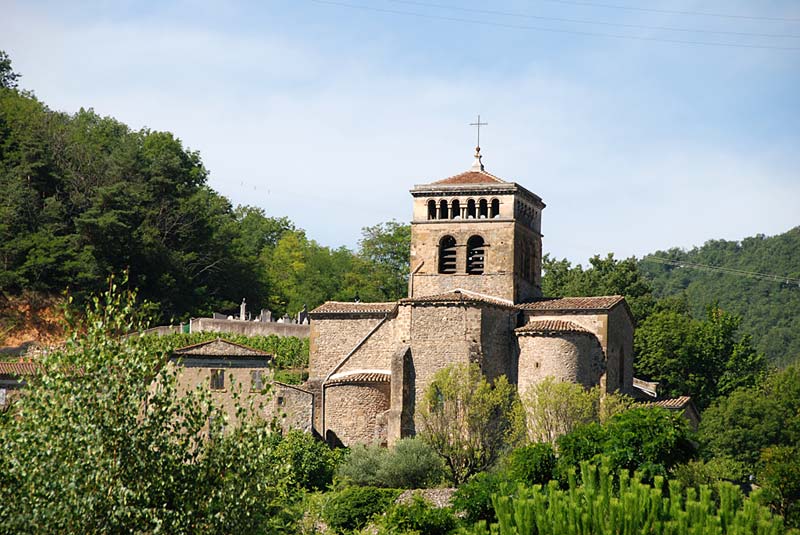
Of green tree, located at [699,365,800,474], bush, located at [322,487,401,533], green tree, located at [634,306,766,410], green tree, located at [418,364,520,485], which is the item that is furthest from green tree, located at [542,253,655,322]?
bush, located at [322,487,401,533]

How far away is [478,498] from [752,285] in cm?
10616

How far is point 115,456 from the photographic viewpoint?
22672 millimetres

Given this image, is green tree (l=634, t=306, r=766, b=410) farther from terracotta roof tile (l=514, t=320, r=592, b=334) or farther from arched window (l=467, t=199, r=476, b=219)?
terracotta roof tile (l=514, t=320, r=592, b=334)

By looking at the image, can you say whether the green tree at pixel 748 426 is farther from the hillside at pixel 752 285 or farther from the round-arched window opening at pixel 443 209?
the hillside at pixel 752 285

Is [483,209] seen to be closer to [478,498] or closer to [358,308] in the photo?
[358,308]

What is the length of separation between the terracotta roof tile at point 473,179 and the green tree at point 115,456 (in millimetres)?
26741

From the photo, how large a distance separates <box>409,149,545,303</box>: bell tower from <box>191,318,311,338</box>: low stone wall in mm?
10648

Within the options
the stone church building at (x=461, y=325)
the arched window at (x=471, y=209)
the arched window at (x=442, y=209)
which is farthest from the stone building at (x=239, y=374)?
the arched window at (x=471, y=209)

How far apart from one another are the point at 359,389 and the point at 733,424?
54.9 feet

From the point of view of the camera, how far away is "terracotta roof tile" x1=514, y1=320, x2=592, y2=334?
4506cm

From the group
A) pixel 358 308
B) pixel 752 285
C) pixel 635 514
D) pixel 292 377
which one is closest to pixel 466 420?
pixel 358 308

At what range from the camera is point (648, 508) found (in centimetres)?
2698

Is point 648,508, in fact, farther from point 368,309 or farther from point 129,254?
point 129,254

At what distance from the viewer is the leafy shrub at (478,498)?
3519 centimetres
